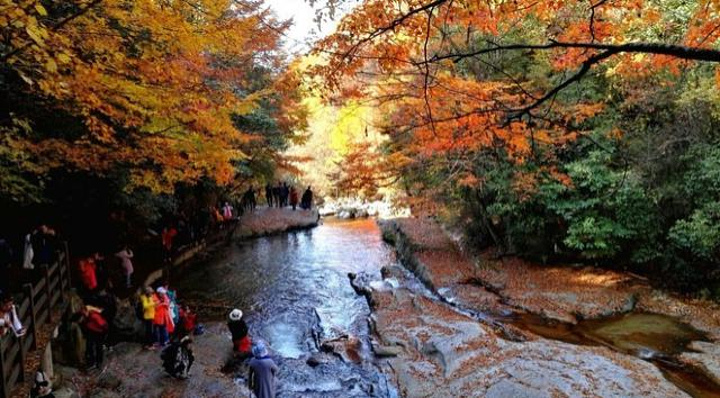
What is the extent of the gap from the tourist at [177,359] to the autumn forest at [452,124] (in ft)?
13.9

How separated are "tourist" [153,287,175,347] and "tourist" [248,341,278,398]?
376 cm

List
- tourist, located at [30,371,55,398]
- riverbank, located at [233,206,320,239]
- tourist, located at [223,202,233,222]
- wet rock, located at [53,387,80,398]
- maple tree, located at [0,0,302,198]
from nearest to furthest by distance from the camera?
tourist, located at [30,371,55,398] → wet rock, located at [53,387,80,398] → maple tree, located at [0,0,302,198] → tourist, located at [223,202,233,222] → riverbank, located at [233,206,320,239]

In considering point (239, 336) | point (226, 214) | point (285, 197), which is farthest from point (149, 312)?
point (285, 197)

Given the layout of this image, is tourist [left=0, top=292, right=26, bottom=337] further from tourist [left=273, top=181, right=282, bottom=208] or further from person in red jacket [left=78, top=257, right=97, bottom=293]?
tourist [left=273, top=181, right=282, bottom=208]

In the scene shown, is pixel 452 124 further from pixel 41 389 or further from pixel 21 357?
pixel 21 357

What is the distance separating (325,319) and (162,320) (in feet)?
13.7

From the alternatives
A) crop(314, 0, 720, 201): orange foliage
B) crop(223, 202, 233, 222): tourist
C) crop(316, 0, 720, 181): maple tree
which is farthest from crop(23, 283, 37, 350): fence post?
crop(223, 202, 233, 222): tourist

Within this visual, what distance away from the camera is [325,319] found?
39.7 feet

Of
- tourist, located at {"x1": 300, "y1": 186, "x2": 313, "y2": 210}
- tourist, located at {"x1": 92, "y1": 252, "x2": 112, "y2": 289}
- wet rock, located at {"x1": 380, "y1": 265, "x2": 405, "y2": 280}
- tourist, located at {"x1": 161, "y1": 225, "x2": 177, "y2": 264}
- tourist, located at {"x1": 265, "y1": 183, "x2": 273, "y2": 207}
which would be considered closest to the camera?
tourist, located at {"x1": 92, "y1": 252, "x2": 112, "y2": 289}

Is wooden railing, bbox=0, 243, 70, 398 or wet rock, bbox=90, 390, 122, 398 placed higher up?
wooden railing, bbox=0, 243, 70, 398

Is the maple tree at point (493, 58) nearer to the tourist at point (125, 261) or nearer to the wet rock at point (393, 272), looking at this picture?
the wet rock at point (393, 272)

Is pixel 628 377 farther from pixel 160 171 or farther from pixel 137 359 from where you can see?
pixel 160 171

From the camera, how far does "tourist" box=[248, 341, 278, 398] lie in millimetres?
6688

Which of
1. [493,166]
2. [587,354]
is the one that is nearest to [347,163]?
[493,166]
